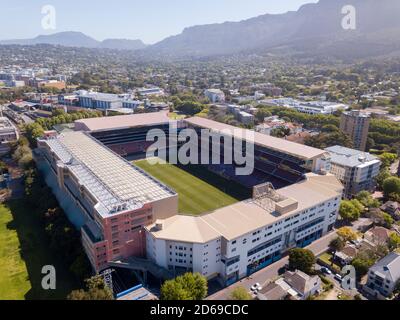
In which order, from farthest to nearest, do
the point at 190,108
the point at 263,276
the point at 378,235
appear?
the point at 190,108 → the point at 378,235 → the point at 263,276

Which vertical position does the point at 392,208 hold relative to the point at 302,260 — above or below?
below

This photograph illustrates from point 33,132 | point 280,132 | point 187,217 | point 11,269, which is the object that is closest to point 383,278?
point 187,217

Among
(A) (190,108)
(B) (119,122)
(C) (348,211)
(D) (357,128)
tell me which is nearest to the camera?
(C) (348,211)

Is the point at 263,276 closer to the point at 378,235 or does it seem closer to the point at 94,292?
the point at 378,235

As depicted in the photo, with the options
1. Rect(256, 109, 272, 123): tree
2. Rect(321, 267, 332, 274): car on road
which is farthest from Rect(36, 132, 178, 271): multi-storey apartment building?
Rect(256, 109, 272, 123): tree

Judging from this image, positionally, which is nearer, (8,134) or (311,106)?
(8,134)

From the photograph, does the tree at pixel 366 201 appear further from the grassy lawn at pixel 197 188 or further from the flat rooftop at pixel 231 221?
the grassy lawn at pixel 197 188
